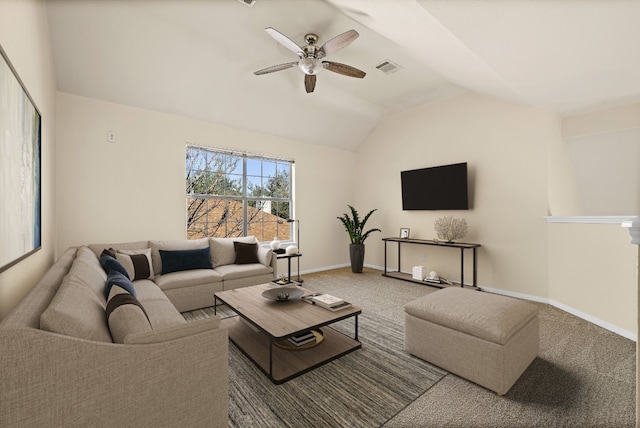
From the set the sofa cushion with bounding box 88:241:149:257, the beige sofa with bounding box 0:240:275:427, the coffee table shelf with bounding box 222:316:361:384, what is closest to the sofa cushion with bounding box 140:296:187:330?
the coffee table shelf with bounding box 222:316:361:384

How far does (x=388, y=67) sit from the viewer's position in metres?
3.90

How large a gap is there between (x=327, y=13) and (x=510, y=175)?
10.9ft

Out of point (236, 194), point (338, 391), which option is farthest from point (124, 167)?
point (338, 391)

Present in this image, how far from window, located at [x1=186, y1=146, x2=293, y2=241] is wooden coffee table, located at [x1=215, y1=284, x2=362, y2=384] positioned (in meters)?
2.30

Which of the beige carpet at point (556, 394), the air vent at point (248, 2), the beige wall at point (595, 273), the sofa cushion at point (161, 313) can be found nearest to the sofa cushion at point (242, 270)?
the sofa cushion at point (161, 313)

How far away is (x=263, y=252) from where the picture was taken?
4148 mm

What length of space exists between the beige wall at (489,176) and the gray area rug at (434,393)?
4.94ft

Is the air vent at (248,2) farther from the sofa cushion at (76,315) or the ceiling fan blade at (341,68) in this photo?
the sofa cushion at (76,315)

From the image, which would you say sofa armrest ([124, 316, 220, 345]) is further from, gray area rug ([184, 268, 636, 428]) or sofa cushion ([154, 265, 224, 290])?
sofa cushion ([154, 265, 224, 290])

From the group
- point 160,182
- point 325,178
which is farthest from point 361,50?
point 160,182

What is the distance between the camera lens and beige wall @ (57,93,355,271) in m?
3.36

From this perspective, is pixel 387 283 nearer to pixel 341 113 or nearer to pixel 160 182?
pixel 341 113

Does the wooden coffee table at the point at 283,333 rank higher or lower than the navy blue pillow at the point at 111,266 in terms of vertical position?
lower

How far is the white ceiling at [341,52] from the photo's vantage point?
6.93 feet
